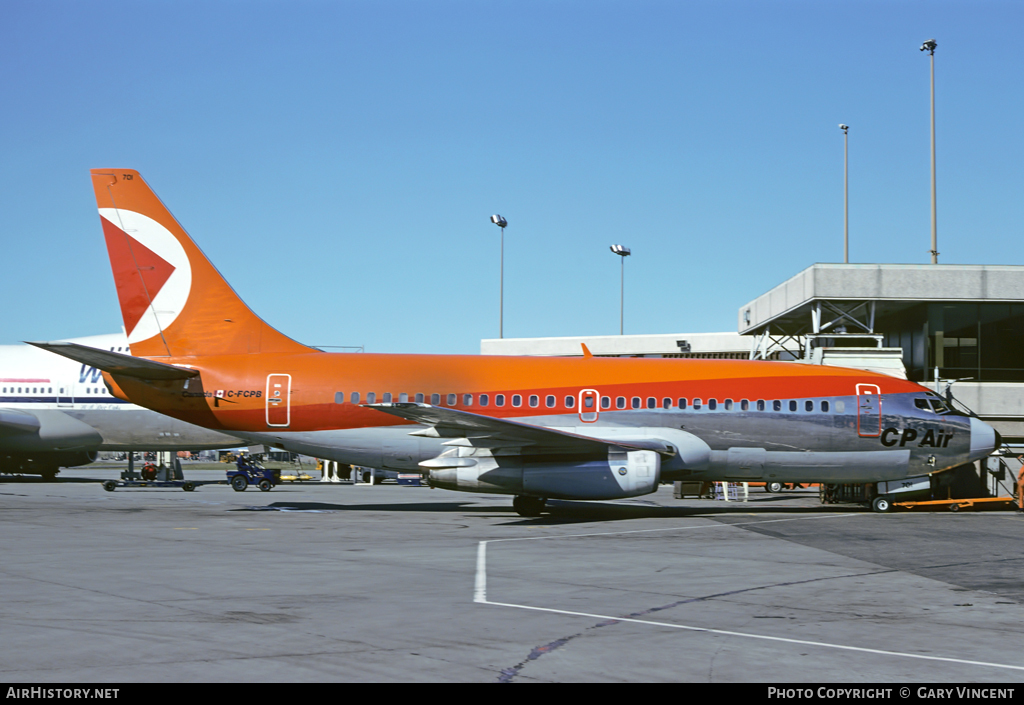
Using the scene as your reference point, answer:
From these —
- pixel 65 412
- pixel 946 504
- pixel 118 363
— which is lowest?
pixel 946 504

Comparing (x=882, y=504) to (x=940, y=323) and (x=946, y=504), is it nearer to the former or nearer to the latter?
(x=946, y=504)

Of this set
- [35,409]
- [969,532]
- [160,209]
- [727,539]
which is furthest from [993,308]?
[35,409]

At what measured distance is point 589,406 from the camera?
23.7m

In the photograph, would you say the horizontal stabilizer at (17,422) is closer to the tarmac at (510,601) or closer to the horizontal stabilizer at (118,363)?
the horizontal stabilizer at (118,363)

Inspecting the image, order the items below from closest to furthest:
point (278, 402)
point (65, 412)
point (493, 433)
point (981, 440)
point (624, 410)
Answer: point (493, 433) < point (624, 410) < point (278, 402) < point (981, 440) < point (65, 412)

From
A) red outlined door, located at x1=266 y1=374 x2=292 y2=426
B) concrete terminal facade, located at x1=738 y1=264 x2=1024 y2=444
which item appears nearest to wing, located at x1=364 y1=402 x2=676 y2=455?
red outlined door, located at x1=266 y1=374 x2=292 y2=426

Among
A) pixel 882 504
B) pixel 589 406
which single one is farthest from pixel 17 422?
pixel 882 504

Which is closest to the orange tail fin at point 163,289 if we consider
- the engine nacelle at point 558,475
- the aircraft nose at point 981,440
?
the engine nacelle at point 558,475

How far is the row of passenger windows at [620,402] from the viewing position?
77.6 ft

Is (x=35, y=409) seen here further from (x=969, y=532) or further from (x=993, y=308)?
(x=993, y=308)

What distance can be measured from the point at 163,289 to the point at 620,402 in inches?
519

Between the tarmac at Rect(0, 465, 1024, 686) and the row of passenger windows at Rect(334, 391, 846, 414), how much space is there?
3736mm

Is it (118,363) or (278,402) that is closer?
(118,363)

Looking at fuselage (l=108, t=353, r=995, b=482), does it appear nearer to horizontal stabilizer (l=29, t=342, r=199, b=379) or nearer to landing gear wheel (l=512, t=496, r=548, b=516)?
horizontal stabilizer (l=29, t=342, r=199, b=379)
